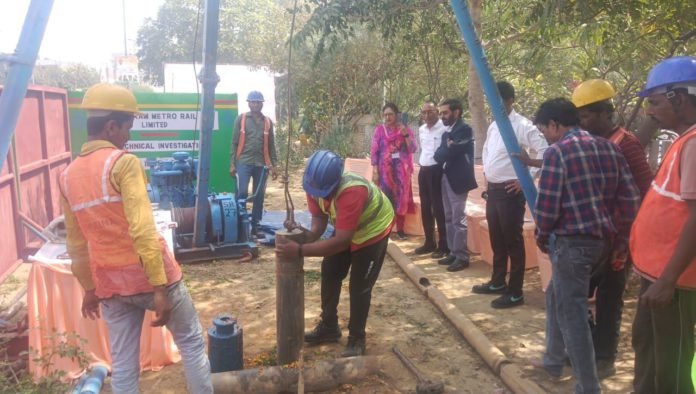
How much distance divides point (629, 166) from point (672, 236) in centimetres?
116

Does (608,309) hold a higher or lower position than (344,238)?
lower

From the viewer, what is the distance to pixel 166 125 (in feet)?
31.3

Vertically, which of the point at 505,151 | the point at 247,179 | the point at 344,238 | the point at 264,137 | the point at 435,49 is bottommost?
the point at 247,179

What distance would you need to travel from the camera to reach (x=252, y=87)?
24.5 metres

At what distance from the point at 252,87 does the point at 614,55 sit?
19.8 meters

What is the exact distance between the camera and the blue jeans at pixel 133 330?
2970 mm

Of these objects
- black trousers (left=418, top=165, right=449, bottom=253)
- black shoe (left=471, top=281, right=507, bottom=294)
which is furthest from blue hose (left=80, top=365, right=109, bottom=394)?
black trousers (left=418, top=165, right=449, bottom=253)

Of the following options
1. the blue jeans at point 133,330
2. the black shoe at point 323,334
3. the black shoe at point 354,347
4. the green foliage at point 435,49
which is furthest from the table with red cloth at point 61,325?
the green foliage at point 435,49

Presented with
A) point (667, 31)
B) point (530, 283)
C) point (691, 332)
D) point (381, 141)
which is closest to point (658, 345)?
point (691, 332)

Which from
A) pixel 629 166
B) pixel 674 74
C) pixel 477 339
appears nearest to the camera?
pixel 674 74

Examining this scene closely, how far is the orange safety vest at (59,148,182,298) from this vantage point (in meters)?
2.75

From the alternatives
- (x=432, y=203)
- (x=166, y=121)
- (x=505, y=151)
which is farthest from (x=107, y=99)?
(x=166, y=121)

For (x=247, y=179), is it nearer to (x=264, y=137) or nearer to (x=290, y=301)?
(x=264, y=137)

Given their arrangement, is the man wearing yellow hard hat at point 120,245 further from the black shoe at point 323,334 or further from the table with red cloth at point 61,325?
the black shoe at point 323,334
